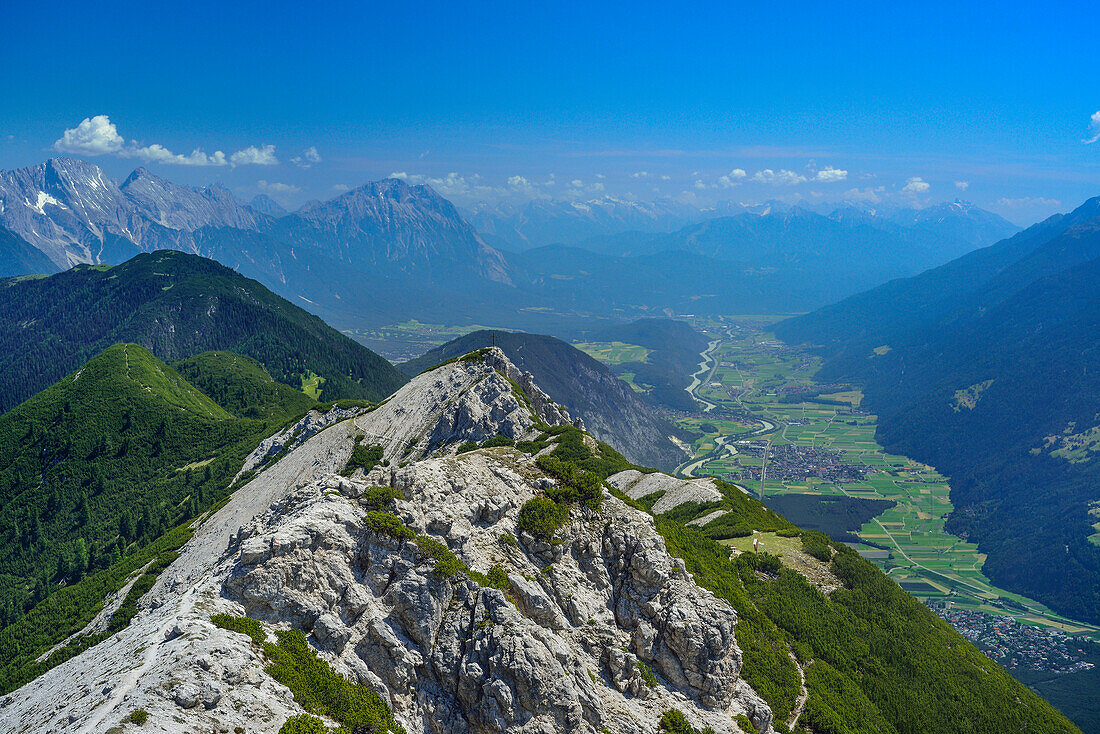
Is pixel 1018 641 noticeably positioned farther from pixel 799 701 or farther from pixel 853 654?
pixel 799 701

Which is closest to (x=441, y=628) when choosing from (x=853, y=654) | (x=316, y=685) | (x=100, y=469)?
(x=316, y=685)

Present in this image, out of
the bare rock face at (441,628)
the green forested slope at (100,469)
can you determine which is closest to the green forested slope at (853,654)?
the bare rock face at (441,628)

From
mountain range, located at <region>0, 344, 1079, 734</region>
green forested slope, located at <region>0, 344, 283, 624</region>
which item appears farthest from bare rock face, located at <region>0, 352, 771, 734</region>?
green forested slope, located at <region>0, 344, 283, 624</region>

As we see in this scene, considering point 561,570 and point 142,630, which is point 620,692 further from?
point 142,630

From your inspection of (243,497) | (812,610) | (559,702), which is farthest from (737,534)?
(243,497)

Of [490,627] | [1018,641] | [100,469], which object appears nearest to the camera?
[490,627]

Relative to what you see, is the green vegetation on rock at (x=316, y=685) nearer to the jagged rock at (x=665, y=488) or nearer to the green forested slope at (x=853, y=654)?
the green forested slope at (x=853, y=654)

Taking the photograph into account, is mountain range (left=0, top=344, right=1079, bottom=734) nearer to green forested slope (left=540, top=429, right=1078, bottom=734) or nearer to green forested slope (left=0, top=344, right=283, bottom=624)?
green forested slope (left=540, top=429, right=1078, bottom=734)

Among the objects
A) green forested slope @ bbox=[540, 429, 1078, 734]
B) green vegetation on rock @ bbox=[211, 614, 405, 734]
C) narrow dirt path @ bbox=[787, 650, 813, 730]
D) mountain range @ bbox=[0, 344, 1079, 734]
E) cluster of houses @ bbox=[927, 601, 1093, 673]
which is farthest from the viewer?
cluster of houses @ bbox=[927, 601, 1093, 673]

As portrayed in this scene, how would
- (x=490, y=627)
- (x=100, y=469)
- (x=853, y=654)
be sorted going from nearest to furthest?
(x=490, y=627), (x=853, y=654), (x=100, y=469)
